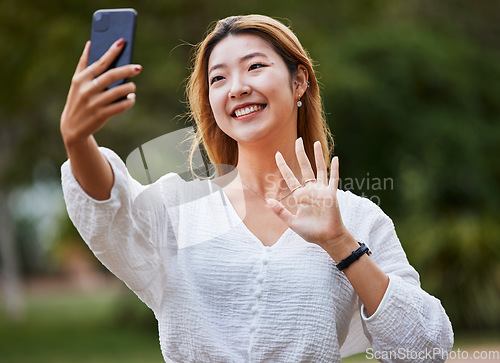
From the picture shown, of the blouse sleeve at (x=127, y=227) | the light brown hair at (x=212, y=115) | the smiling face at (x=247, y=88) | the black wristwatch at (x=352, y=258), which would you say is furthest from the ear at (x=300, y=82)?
the black wristwatch at (x=352, y=258)

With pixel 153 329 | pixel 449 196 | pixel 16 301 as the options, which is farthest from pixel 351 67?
pixel 16 301

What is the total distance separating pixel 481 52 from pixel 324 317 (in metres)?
10.0

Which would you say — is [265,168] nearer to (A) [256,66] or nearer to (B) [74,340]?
(A) [256,66]

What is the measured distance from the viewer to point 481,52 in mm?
10898

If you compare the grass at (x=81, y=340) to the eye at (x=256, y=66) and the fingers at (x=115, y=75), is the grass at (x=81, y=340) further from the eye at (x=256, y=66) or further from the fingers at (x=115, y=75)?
the fingers at (x=115, y=75)

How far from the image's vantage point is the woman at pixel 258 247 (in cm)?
179

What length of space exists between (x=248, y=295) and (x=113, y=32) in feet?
2.86

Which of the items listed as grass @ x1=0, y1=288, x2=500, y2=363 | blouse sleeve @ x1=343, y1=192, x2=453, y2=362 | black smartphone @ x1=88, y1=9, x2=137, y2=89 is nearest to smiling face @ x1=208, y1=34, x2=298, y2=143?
blouse sleeve @ x1=343, y1=192, x2=453, y2=362

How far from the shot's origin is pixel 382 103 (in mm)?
9820

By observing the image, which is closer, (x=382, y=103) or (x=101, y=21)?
(x=101, y=21)

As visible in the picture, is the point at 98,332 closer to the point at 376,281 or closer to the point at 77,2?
the point at 77,2

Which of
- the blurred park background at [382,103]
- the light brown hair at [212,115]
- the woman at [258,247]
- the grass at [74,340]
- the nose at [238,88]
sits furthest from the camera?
the grass at [74,340]

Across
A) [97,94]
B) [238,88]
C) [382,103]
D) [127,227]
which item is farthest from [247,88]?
[382,103]

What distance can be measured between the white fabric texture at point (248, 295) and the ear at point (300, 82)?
0.54m
